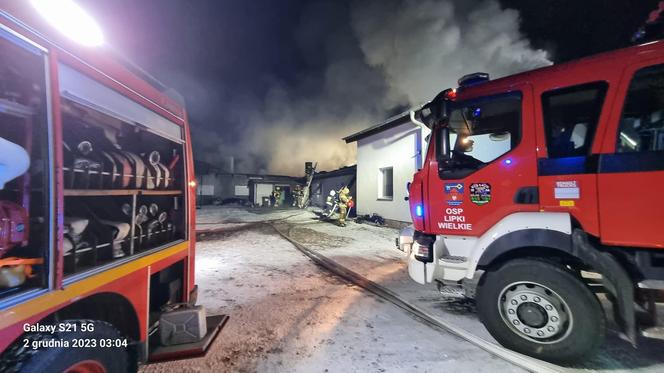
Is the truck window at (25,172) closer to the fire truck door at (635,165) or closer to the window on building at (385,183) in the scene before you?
the fire truck door at (635,165)

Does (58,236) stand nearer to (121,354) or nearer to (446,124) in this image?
(121,354)

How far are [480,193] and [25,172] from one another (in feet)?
11.4

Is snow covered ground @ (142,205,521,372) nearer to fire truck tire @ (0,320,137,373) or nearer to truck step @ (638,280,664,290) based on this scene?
fire truck tire @ (0,320,137,373)

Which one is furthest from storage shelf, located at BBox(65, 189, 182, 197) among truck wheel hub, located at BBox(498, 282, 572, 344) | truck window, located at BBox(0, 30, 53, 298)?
truck wheel hub, located at BBox(498, 282, 572, 344)

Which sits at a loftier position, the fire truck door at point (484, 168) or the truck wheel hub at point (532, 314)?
the fire truck door at point (484, 168)

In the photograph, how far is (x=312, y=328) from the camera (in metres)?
2.98

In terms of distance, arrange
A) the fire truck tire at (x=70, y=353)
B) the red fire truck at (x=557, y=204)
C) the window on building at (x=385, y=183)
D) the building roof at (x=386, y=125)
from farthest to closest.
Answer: the window on building at (x=385, y=183), the building roof at (x=386, y=125), the red fire truck at (x=557, y=204), the fire truck tire at (x=70, y=353)

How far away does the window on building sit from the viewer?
11953mm

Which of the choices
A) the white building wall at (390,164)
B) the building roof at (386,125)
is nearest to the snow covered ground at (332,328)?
the white building wall at (390,164)

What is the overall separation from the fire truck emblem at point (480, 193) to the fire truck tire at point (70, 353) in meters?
3.21

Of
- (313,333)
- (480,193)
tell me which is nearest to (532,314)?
(480,193)

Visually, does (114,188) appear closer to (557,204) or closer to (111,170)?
(111,170)

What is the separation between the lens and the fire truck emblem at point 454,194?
2.85 m

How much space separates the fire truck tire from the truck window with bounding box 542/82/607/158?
3.79m
